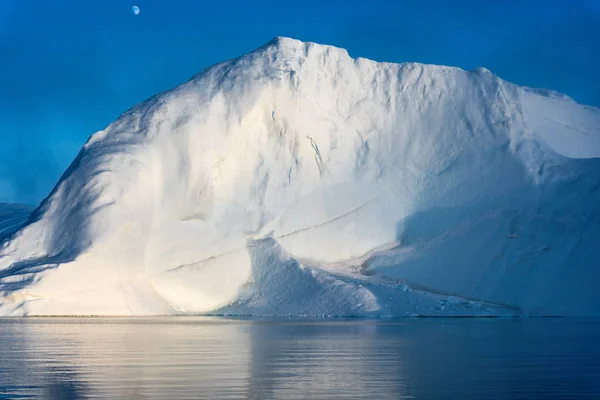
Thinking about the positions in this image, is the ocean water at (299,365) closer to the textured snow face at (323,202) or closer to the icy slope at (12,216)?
the textured snow face at (323,202)

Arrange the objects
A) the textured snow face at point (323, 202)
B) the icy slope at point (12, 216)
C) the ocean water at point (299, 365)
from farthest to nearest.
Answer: the icy slope at point (12, 216)
the textured snow face at point (323, 202)
the ocean water at point (299, 365)

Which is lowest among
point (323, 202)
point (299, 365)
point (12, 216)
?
point (299, 365)

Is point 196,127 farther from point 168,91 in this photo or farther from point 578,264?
point 578,264

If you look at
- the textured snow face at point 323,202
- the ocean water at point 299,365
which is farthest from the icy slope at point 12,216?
the ocean water at point 299,365

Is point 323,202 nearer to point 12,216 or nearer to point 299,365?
point 12,216

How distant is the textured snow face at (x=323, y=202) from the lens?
121 ft

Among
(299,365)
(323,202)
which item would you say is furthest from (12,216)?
(299,365)

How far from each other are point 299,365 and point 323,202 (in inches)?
1158

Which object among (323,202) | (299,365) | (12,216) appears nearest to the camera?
(299,365)

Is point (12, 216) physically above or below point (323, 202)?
above

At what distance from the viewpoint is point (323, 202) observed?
4350 cm

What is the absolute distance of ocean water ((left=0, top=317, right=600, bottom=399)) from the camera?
10875 millimetres

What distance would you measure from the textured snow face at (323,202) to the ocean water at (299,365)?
546 inches

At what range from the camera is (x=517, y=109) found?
46.3 meters
